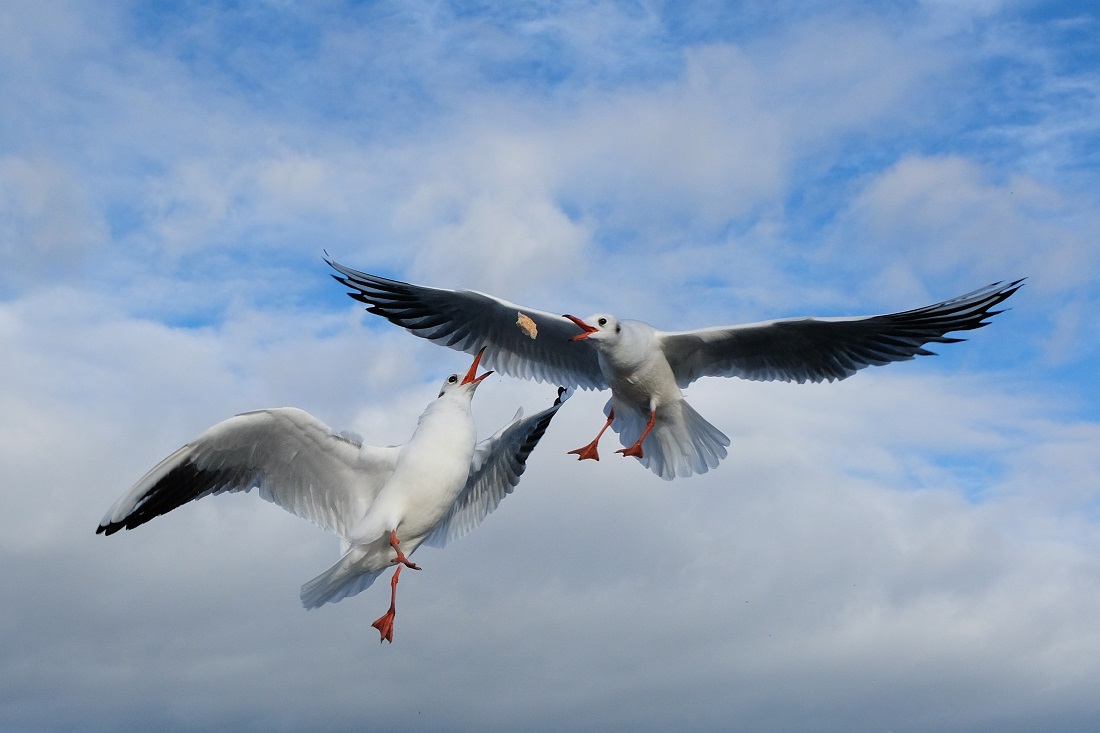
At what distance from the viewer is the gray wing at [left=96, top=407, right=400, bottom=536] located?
339 inches

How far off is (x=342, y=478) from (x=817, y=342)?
12.7ft

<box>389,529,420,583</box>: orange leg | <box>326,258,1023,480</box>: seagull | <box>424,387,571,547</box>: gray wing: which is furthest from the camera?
<box>424,387,571,547</box>: gray wing

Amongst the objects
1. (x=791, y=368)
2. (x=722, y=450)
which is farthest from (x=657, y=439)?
(x=791, y=368)

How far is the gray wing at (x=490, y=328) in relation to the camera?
972cm

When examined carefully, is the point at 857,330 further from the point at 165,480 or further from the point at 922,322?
the point at 165,480

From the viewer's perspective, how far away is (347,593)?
8.70 m

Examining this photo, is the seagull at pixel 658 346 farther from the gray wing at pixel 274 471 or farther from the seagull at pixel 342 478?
the gray wing at pixel 274 471

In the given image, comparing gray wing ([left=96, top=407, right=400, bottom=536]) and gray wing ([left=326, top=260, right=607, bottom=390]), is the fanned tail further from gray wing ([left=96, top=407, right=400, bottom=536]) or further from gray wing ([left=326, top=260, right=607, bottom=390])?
gray wing ([left=96, top=407, right=400, bottom=536])

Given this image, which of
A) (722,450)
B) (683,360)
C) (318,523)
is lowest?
(318,523)

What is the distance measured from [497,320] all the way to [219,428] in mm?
2500

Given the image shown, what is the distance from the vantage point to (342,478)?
910 centimetres

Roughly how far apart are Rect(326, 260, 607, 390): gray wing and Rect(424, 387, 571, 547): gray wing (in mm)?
375

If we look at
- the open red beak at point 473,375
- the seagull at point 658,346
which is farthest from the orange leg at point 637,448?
the open red beak at point 473,375

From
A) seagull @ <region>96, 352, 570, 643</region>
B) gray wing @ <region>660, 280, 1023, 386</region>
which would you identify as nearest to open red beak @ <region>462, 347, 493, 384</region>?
seagull @ <region>96, 352, 570, 643</region>
